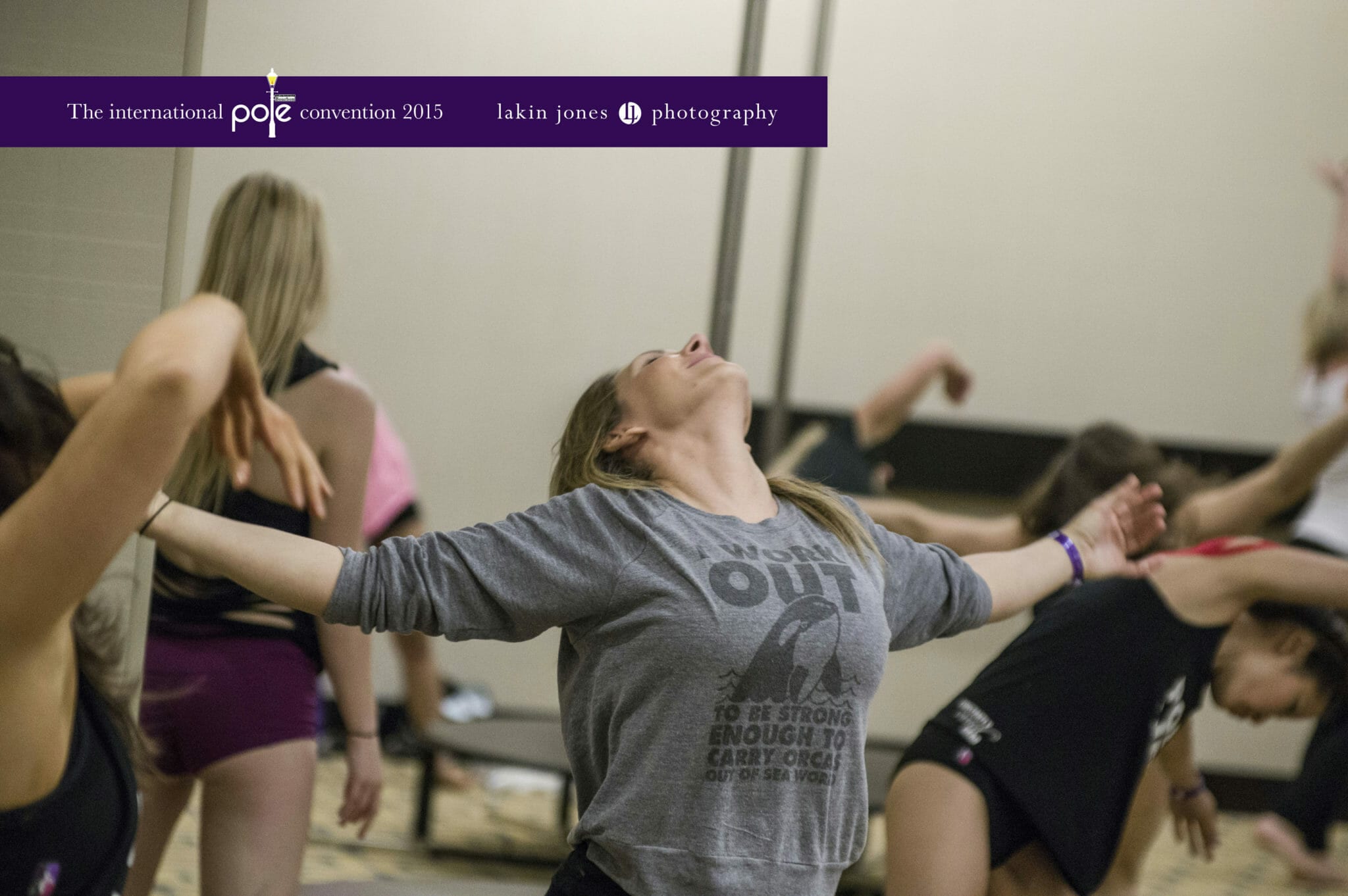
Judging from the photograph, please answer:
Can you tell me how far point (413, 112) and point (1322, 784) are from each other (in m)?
2.79

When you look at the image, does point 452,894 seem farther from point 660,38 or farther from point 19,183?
point 660,38

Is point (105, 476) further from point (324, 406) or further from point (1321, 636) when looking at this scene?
point (1321, 636)

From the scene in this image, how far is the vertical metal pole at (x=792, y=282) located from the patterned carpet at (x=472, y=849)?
1.03 metres

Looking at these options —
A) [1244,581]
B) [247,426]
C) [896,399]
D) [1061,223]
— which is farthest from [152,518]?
[1061,223]

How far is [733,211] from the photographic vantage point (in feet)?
6.49

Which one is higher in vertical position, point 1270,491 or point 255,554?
point 1270,491

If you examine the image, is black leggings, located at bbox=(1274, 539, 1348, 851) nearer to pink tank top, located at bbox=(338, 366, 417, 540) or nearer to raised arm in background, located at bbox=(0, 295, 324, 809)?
pink tank top, located at bbox=(338, 366, 417, 540)

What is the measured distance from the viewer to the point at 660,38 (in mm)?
1796

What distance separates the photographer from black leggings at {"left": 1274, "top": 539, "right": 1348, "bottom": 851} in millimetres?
3229

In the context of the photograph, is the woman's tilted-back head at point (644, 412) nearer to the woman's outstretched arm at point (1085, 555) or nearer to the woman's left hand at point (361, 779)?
the woman's outstretched arm at point (1085, 555)

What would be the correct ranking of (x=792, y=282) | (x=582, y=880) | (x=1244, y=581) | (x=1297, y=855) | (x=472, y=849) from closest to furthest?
1. (x=582, y=880)
2. (x=1244, y=581)
3. (x=472, y=849)
4. (x=1297, y=855)
5. (x=792, y=282)

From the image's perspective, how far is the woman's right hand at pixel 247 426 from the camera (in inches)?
34.8

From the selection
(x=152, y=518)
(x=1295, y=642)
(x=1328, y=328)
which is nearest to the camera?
(x=152, y=518)

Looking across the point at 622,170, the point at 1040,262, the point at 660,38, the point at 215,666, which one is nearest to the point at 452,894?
the point at 215,666
